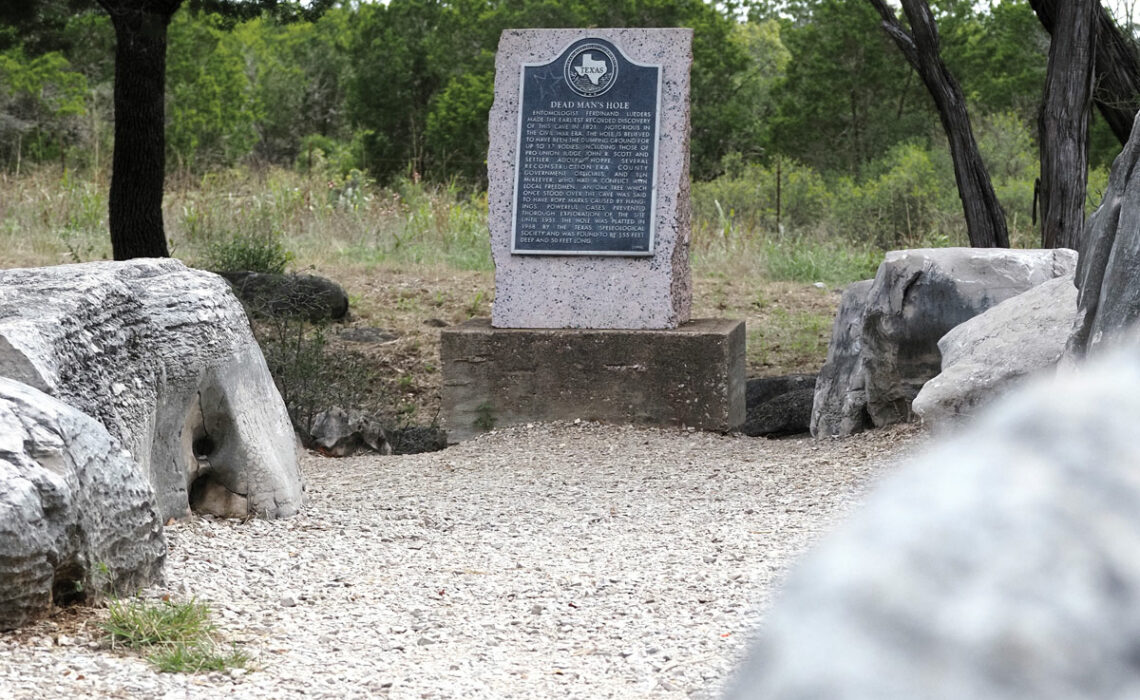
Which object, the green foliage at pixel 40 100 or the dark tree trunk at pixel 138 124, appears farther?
the green foliage at pixel 40 100

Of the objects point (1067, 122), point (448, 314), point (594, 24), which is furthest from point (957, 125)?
point (594, 24)

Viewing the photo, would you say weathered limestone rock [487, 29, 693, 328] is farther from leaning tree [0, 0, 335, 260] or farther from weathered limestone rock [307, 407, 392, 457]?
leaning tree [0, 0, 335, 260]

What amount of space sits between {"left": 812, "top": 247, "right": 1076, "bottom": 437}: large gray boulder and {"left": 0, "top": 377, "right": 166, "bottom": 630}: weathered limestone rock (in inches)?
147

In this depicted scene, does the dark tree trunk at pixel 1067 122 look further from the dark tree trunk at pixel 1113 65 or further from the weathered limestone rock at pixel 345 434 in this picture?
the weathered limestone rock at pixel 345 434

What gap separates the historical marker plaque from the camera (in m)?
6.64

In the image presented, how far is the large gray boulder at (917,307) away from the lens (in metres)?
5.66

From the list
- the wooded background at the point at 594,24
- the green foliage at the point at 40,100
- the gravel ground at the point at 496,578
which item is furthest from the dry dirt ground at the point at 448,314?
the green foliage at the point at 40,100

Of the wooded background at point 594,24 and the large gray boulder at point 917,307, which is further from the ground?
the wooded background at point 594,24

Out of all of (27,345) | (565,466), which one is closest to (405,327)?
(565,466)

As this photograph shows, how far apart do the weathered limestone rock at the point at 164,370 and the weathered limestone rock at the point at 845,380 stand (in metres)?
2.89

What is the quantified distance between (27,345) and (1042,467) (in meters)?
3.34

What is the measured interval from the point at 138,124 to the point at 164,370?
4548 millimetres

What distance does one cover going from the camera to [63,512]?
2811 millimetres

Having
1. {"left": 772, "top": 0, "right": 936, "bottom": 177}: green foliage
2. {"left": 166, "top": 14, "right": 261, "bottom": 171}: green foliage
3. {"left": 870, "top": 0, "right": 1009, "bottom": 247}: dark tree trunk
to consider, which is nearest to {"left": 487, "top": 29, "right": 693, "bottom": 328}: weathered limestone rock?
{"left": 870, "top": 0, "right": 1009, "bottom": 247}: dark tree trunk
